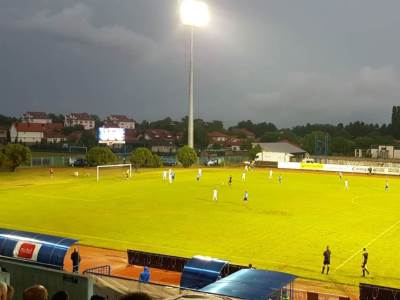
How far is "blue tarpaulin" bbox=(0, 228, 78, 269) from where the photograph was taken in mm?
18844

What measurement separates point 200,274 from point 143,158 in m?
68.0

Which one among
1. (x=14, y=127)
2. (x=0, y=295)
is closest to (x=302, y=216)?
(x=0, y=295)

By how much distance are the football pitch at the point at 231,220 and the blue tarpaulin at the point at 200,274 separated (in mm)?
6525

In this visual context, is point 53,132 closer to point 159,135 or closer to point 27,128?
point 27,128

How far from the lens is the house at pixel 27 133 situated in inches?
6254

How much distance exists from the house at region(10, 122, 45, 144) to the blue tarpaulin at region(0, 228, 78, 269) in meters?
145

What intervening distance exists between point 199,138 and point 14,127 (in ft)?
193

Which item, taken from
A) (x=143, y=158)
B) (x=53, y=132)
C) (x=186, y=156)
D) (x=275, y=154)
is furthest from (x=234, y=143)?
(x=143, y=158)

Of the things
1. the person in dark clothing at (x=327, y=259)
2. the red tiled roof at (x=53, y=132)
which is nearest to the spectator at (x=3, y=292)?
the person in dark clothing at (x=327, y=259)

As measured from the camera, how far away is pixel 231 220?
122 feet

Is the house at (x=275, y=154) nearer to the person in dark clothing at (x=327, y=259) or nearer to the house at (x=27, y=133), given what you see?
the house at (x=27, y=133)

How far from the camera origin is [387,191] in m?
60.0

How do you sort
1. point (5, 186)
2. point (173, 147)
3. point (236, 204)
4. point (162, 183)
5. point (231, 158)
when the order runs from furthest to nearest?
point (173, 147) < point (231, 158) < point (162, 183) < point (5, 186) < point (236, 204)

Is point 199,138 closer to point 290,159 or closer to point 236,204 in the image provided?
point 290,159
